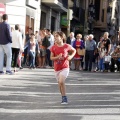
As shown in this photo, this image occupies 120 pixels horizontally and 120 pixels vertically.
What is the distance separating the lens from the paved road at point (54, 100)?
10.2 meters

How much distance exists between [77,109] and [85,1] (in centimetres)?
4991

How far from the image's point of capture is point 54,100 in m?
12.5

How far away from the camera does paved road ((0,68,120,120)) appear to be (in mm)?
10203

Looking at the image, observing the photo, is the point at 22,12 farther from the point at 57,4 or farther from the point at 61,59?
the point at 61,59

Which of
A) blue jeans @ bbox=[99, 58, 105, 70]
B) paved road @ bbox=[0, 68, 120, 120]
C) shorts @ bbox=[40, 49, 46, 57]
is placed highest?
shorts @ bbox=[40, 49, 46, 57]

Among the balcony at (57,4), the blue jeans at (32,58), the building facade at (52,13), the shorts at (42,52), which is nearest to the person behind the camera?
the blue jeans at (32,58)

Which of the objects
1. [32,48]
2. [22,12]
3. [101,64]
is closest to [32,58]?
[32,48]

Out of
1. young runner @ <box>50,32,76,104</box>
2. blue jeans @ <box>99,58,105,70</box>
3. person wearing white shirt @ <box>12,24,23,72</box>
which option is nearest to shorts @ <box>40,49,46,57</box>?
blue jeans @ <box>99,58,105,70</box>

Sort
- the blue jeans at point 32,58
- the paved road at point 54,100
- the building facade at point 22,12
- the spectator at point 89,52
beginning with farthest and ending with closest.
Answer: the building facade at point 22,12 → the spectator at point 89,52 → the blue jeans at point 32,58 → the paved road at point 54,100

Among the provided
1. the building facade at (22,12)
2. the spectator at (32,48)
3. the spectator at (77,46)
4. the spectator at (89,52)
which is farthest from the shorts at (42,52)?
the building facade at (22,12)

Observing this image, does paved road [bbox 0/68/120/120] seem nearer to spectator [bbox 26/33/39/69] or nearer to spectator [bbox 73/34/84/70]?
spectator [bbox 26/33/39/69]

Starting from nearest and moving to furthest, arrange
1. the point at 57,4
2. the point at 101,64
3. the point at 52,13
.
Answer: the point at 101,64, the point at 57,4, the point at 52,13

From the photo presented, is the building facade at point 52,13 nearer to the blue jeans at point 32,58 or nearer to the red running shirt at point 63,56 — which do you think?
the blue jeans at point 32,58

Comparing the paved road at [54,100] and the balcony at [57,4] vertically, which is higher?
the balcony at [57,4]
